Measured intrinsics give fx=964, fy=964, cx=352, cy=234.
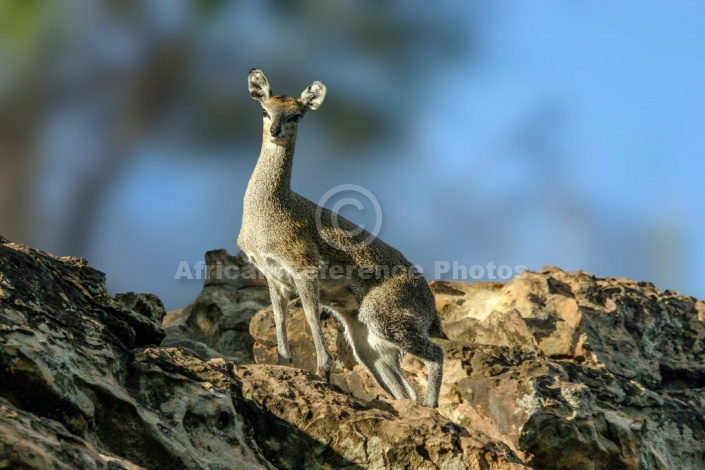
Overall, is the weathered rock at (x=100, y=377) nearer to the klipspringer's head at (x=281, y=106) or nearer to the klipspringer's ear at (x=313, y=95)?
the klipspringer's head at (x=281, y=106)

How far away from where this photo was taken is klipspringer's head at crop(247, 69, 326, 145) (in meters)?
14.8

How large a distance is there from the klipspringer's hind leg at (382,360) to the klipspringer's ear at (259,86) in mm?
4028

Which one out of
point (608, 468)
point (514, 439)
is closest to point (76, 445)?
point (514, 439)

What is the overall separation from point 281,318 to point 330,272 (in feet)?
3.34

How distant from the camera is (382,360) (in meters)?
14.6

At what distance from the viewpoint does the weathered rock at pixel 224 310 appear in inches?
675

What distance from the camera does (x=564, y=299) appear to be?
1694 centimetres

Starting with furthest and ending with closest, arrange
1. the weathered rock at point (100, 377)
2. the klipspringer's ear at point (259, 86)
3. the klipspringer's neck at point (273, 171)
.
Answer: the klipspringer's ear at point (259, 86) < the klipspringer's neck at point (273, 171) < the weathered rock at point (100, 377)

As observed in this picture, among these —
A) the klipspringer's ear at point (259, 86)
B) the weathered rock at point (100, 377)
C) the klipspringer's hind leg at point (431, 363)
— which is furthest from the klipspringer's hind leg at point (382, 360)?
the klipspringer's ear at point (259, 86)

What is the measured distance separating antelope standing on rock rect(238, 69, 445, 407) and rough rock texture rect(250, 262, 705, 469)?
661mm

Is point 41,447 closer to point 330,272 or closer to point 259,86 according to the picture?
point 330,272

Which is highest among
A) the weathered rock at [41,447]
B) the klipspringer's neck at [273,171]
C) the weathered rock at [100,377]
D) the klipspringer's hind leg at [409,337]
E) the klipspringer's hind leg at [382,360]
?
the klipspringer's neck at [273,171]

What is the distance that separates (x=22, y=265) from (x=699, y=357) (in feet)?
42.0

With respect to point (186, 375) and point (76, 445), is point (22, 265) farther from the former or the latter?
point (76, 445)
